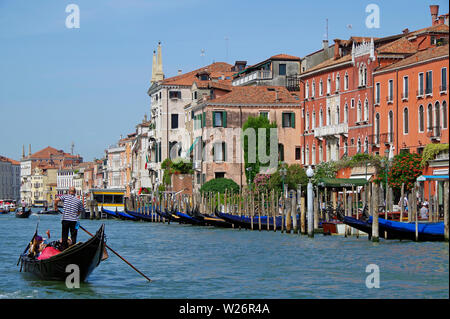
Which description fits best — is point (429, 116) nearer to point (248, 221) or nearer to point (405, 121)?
point (405, 121)

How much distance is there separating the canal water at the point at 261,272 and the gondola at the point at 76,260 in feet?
0.50

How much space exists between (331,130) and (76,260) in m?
21.1

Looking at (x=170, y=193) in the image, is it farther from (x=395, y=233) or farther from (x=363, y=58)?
(x=395, y=233)

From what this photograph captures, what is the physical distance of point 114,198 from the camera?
46156 millimetres

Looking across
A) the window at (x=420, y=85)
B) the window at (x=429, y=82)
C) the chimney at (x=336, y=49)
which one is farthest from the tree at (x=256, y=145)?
the window at (x=429, y=82)

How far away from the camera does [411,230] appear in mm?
16641

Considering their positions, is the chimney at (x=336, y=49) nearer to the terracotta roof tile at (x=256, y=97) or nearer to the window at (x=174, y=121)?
the terracotta roof tile at (x=256, y=97)

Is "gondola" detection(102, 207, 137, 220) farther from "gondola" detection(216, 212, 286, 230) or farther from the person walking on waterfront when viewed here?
the person walking on waterfront

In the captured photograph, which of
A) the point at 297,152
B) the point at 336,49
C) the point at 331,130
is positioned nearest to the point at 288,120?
the point at 297,152

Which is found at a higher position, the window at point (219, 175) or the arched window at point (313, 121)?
the arched window at point (313, 121)

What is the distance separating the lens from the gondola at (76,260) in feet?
35.3

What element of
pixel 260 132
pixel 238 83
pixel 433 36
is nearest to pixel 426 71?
pixel 433 36

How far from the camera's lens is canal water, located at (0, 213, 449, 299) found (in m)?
10.6

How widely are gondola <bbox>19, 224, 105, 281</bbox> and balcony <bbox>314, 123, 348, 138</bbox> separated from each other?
19.8 meters
